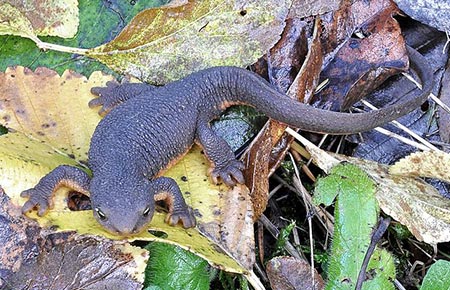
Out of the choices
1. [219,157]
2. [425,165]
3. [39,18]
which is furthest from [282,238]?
[39,18]

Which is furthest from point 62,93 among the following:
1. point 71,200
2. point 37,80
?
point 71,200

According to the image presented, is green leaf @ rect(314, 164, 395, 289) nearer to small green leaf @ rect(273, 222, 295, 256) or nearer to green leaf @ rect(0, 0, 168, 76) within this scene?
small green leaf @ rect(273, 222, 295, 256)

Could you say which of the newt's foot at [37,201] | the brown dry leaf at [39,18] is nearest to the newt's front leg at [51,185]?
the newt's foot at [37,201]

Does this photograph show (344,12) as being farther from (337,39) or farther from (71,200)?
(71,200)

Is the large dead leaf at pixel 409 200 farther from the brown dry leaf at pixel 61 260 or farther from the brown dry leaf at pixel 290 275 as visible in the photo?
the brown dry leaf at pixel 61 260

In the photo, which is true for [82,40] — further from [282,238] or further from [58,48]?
[282,238]

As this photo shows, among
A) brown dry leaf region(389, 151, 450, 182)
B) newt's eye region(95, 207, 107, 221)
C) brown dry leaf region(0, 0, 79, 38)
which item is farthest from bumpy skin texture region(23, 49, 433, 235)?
brown dry leaf region(0, 0, 79, 38)
